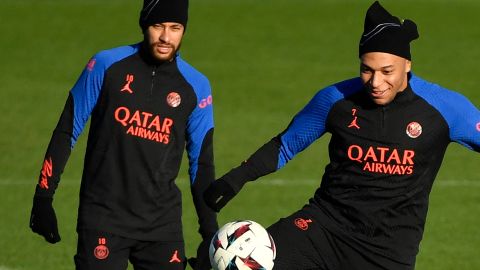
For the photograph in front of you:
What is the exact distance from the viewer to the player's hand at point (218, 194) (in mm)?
9703

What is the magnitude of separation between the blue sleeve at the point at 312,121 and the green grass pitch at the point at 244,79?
4007 millimetres

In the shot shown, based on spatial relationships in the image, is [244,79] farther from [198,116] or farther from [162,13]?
[162,13]

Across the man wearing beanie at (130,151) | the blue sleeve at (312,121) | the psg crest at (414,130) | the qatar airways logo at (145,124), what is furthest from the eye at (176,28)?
the psg crest at (414,130)

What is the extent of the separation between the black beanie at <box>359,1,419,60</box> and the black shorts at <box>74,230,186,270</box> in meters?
1.86

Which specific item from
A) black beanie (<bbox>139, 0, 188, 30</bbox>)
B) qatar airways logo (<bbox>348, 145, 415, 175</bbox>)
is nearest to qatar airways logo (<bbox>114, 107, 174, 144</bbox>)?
black beanie (<bbox>139, 0, 188, 30</bbox>)

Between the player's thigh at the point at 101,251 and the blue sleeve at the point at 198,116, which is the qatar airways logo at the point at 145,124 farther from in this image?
the player's thigh at the point at 101,251

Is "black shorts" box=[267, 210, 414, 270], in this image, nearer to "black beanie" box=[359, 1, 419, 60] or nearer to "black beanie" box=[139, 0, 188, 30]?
"black beanie" box=[359, 1, 419, 60]

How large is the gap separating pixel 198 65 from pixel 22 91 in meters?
2.98

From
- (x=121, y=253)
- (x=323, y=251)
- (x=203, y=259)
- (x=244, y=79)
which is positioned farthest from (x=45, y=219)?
(x=244, y=79)

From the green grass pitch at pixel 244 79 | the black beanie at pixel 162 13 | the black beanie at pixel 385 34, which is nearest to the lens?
the black beanie at pixel 385 34

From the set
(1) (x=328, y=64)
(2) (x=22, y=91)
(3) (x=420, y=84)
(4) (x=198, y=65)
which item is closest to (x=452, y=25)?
(1) (x=328, y=64)

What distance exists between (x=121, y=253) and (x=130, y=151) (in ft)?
2.26

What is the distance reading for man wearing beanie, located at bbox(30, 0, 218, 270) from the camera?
9758 millimetres

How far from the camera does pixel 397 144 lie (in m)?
9.79
